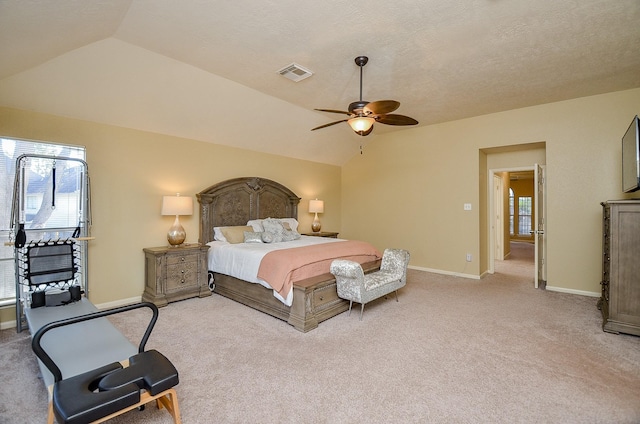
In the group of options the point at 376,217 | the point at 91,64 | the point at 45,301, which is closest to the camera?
the point at 45,301

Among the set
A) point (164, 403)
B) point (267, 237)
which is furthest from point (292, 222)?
point (164, 403)

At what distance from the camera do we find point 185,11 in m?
2.48

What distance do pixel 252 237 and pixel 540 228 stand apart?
4.76m

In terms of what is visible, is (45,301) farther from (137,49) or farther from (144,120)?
(137,49)

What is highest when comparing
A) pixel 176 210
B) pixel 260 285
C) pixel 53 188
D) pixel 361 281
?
pixel 53 188

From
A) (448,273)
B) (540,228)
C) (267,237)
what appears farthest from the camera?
(448,273)

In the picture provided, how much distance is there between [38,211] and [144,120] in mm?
1613

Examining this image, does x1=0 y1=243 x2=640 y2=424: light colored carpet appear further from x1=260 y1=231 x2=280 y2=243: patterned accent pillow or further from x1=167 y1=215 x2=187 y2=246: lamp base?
x1=260 y1=231 x2=280 y2=243: patterned accent pillow

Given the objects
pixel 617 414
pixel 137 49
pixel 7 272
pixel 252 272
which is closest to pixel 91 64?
pixel 137 49

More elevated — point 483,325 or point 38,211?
point 38,211

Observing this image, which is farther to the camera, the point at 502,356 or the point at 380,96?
the point at 380,96

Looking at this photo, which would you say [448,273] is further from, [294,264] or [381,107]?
[381,107]

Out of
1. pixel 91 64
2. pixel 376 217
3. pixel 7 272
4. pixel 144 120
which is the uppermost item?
pixel 91 64

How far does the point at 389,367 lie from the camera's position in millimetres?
2412
